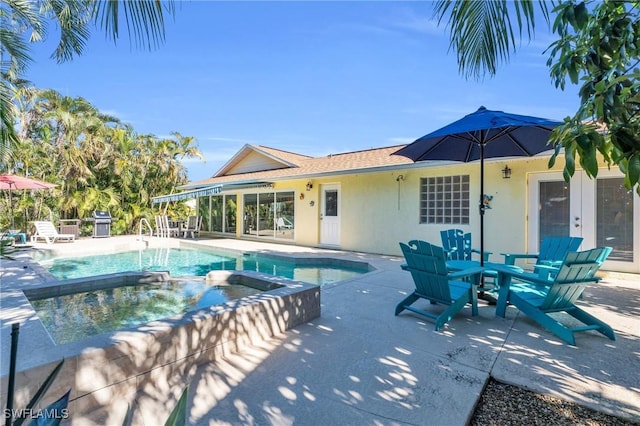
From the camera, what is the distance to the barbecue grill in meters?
15.9

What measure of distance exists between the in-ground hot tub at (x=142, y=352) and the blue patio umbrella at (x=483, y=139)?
338cm

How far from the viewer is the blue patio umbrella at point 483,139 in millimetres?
4602

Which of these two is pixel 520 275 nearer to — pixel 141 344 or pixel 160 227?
pixel 141 344

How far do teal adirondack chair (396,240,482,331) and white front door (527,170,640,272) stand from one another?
17.2ft

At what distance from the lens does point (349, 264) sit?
1020 cm

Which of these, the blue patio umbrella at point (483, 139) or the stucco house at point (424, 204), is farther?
the stucco house at point (424, 204)

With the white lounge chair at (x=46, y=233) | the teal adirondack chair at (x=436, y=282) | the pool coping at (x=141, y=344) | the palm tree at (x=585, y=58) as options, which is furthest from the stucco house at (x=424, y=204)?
the palm tree at (x=585, y=58)

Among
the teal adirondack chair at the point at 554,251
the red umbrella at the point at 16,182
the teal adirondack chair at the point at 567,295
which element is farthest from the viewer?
the red umbrella at the point at 16,182

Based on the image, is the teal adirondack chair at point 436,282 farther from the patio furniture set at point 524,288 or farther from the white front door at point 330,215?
the white front door at point 330,215

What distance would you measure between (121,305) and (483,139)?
22.1ft

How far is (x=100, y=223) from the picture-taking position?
16.0 meters

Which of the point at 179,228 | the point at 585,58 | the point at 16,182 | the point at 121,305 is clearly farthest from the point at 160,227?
the point at 585,58

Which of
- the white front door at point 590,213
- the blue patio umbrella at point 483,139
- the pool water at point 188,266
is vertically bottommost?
the pool water at point 188,266

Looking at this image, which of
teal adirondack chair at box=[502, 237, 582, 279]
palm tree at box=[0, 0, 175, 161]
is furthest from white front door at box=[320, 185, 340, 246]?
palm tree at box=[0, 0, 175, 161]
